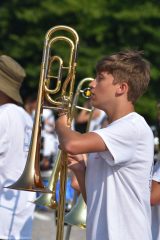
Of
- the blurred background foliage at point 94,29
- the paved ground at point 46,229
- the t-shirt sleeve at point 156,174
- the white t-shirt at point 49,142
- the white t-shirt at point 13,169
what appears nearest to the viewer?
the t-shirt sleeve at point 156,174

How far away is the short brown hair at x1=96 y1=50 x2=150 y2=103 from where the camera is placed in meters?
4.62

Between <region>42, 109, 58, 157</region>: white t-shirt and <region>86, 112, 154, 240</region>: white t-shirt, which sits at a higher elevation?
<region>86, 112, 154, 240</region>: white t-shirt

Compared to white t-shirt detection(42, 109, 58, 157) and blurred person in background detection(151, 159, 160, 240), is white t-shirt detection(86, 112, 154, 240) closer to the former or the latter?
blurred person in background detection(151, 159, 160, 240)

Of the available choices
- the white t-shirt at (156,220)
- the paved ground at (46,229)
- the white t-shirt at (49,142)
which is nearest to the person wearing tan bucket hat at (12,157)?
the white t-shirt at (156,220)

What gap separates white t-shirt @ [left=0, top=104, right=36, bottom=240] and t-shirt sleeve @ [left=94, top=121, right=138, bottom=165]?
1.40m

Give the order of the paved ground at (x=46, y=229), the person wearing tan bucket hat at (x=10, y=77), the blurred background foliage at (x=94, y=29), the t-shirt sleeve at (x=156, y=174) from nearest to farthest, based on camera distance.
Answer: the t-shirt sleeve at (x=156, y=174), the person wearing tan bucket hat at (x=10, y=77), the paved ground at (x=46, y=229), the blurred background foliage at (x=94, y=29)

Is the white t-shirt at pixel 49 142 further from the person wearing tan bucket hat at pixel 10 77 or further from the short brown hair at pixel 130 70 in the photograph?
the short brown hair at pixel 130 70

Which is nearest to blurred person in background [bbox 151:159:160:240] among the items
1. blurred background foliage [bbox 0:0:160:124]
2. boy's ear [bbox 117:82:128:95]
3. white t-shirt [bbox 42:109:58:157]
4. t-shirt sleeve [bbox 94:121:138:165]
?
t-shirt sleeve [bbox 94:121:138:165]

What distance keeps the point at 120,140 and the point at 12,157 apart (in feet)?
4.88

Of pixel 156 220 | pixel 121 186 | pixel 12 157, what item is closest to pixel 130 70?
pixel 121 186

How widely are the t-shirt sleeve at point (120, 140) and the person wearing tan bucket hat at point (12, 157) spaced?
55.4 inches

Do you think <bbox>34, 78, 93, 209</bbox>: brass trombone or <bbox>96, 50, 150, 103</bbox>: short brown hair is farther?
<bbox>34, 78, 93, 209</bbox>: brass trombone

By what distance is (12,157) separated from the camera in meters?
5.81

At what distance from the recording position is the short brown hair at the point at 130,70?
4625 millimetres
